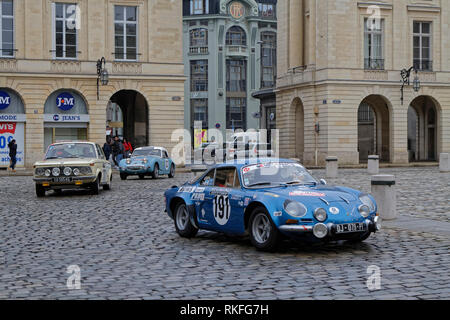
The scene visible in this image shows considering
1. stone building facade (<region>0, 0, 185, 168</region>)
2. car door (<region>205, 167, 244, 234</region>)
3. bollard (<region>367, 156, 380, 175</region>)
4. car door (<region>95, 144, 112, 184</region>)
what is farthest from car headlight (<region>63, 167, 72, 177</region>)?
stone building facade (<region>0, 0, 185, 168</region>)

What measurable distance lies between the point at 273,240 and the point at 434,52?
43.7 meters

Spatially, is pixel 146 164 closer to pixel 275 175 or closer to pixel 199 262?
pixel 275 175

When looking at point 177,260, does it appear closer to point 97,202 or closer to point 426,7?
point 97,202

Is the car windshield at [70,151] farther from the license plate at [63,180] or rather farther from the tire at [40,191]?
the license plate at [63,180]

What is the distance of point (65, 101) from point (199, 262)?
33644 millimetres

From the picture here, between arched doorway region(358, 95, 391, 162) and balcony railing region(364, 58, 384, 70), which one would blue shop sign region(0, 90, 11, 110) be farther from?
arched doorway region(358, 95, 391, 162)

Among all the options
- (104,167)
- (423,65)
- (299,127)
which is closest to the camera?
(104,167)

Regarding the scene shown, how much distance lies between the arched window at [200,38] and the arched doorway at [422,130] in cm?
3431

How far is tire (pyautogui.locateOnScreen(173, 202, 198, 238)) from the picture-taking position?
12.1 meters

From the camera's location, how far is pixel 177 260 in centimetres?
983

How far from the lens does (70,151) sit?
22547 mm

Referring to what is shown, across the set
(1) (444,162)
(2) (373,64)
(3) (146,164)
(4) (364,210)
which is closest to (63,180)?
(3) (146,164)

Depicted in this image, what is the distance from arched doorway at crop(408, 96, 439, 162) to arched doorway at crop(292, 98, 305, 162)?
8694 mm

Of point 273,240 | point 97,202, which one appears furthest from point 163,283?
point 97,202
